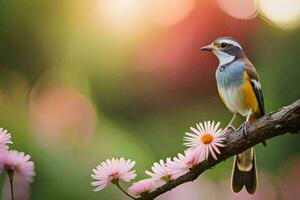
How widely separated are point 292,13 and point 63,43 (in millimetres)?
327

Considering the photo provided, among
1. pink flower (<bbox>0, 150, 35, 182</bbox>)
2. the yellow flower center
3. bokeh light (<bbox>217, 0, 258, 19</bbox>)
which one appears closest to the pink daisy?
the yellow flower center

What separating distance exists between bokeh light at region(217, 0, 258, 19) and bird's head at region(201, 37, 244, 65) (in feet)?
0.63

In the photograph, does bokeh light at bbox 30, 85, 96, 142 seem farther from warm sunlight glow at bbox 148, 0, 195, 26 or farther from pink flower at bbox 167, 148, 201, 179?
pink flower at bbox 167, 148, 201, 179

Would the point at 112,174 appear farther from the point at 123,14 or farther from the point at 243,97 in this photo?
the point at 123,14

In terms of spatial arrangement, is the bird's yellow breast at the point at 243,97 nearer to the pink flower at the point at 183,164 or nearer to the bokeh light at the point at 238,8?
the pink flower at the point at 183,164

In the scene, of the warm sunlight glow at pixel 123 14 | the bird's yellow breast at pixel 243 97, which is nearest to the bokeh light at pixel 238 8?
the warm sunlight glow at pixel 123 14

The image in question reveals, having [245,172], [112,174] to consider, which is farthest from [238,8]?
[112,174]

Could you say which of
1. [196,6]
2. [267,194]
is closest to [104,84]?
[196,6]

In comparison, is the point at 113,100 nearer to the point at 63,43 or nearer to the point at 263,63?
the point at 63,43

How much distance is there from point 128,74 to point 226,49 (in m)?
0.25

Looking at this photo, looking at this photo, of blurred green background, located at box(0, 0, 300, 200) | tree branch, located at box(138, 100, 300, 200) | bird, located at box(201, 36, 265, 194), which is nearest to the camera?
tree branch, located at box(138, 100, 300, 200)

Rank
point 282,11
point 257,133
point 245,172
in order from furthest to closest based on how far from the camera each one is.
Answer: point 282,11 < point 245,172 < point 257,133

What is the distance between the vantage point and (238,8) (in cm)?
88

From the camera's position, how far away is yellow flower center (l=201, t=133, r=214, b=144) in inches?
24.2
